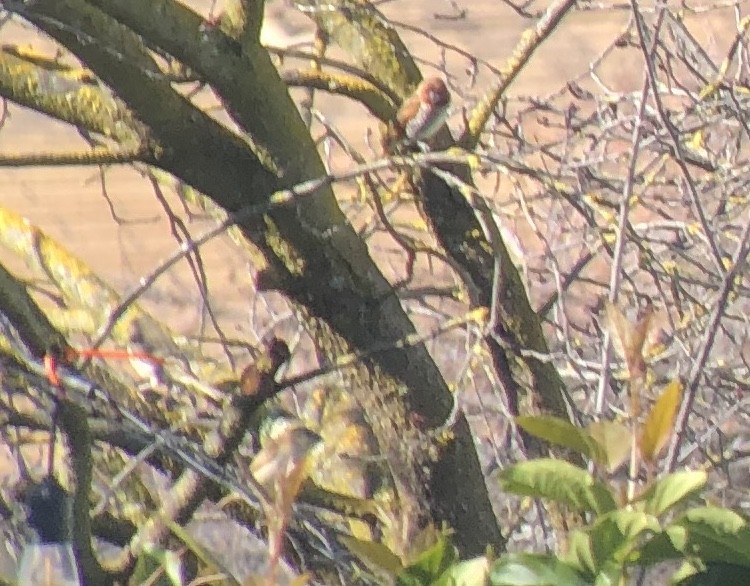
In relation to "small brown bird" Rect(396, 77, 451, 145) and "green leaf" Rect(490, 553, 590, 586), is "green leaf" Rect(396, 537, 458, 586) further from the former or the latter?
"small brown bird" Rect(396, 77, 451, 145)

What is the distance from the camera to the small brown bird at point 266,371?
103cm

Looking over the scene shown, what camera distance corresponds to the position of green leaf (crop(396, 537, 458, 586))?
2.12ft

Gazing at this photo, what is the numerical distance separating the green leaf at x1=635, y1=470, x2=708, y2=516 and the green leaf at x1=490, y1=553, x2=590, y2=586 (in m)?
0.06

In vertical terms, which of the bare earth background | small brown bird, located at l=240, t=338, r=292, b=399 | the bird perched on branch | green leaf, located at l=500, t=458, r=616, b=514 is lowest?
green leaf, located at l=500, t=458, r=616, b=514

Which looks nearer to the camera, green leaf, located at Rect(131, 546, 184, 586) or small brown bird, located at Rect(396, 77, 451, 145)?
green leaf, located at Rect(131, 546, 184, 586)

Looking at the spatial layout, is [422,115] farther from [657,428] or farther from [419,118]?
[657,428]

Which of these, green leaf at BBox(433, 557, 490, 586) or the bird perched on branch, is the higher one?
the bird perched on branch

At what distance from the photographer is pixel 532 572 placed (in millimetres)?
624

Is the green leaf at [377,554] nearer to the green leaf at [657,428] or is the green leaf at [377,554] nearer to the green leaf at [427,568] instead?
the green leaf at [427,568]

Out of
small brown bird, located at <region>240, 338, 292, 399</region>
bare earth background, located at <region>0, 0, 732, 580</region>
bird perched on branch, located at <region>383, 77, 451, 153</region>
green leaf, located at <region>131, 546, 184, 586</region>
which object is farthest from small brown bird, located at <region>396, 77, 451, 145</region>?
bare earth background, located at <region>0, 0, 732, 580</region>

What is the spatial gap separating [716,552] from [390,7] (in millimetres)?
3007

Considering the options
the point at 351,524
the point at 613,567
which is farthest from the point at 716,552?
the point at 351,524

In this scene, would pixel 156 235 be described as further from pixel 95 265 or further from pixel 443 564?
pixel 443 564

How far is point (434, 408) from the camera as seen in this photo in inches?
58.2
